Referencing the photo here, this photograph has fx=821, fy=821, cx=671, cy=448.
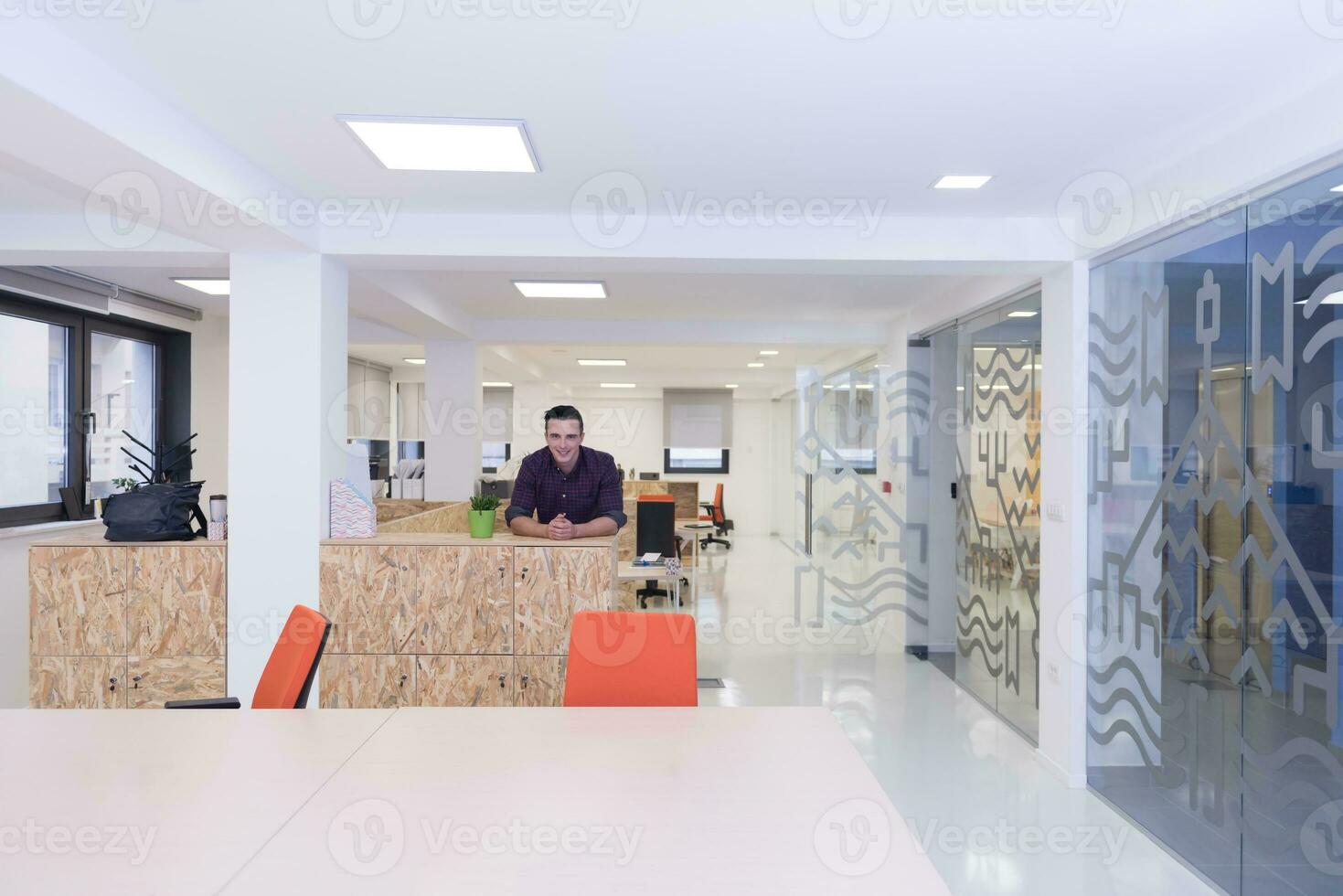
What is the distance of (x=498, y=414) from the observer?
12.9 meters

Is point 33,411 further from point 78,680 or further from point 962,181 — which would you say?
point 962,181

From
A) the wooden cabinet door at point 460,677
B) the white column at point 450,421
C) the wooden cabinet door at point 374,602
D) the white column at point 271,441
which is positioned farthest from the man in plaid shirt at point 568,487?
the white column at point 450,421

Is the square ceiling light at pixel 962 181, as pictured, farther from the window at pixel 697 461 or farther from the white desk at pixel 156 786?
the window at pixel 697 461

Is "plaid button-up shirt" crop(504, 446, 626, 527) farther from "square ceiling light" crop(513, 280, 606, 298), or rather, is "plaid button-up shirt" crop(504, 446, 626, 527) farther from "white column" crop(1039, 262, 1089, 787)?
"white column" crop(1039, 262, 1089, 787)

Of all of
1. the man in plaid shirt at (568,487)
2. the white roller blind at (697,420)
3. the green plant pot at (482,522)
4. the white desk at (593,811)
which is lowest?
the white desk at (593,811)

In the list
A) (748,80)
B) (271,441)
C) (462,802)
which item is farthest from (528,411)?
(462,802)

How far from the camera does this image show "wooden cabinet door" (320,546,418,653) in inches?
152

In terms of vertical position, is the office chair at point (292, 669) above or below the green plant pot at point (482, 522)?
below

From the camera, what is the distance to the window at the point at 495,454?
13.3 metres

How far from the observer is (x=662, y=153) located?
3029mm

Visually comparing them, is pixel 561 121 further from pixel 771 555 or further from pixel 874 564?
pixel 771 555

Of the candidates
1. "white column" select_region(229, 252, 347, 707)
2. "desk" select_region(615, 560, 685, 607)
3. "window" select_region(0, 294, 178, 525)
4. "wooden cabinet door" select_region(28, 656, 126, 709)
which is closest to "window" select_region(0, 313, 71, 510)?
"window" select_region(0, 294, 178, 525)

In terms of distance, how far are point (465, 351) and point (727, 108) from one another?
15.6 ft

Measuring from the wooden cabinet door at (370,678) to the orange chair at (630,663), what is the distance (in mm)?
1661
